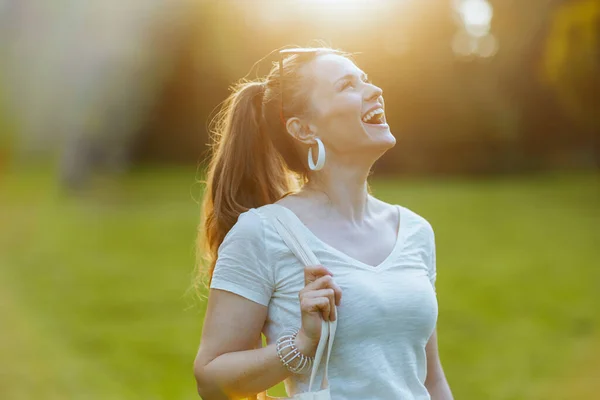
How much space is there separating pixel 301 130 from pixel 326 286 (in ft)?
1.69

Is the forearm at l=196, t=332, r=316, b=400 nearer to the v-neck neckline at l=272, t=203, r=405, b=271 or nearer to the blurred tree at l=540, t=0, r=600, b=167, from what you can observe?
the v-neck neckline at l=272, t=203, r=405, b=271

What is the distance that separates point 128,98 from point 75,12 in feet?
12.3

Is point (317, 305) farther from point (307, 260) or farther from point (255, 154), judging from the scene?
point (255, 154)

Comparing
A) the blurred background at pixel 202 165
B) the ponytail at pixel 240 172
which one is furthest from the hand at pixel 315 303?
the blurred background at pixel 202 165

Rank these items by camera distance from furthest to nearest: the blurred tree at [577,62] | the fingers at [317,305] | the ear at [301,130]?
the blurred tree at [577,62] → the ear at [301,130] → the fingers at [317,305]

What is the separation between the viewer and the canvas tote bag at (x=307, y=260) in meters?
1.87

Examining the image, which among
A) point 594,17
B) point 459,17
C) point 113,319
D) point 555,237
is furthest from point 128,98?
point 113,319

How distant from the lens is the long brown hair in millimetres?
2213

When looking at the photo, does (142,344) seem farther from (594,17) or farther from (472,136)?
(472,136)

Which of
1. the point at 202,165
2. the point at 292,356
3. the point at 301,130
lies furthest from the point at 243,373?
the point at 202,165

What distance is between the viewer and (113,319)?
8.39 m

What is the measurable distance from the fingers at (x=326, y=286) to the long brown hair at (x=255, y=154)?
1.38 feet

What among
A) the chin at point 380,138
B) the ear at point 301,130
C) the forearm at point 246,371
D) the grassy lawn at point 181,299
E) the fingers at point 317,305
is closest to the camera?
the fingers at point 317,305

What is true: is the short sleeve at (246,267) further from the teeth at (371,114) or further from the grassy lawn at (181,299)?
the grassy lawn at (181,299)
